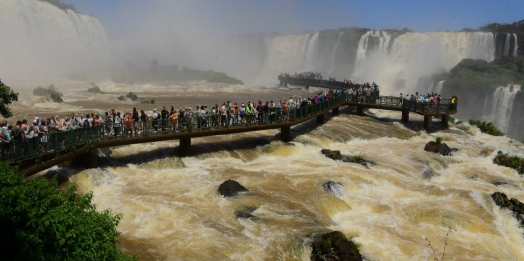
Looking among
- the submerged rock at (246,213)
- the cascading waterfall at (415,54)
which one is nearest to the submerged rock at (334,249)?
the submerged rock at (246,213)

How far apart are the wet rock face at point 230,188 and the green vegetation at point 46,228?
7077 mm

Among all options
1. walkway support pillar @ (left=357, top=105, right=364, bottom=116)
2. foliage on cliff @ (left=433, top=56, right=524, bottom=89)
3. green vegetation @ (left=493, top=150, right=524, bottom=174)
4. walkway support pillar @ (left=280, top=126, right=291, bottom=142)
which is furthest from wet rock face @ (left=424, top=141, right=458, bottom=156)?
foliage on cliff @ (left=433, top=56, right=524, bottom=89)

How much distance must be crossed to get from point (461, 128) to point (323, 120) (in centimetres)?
1021

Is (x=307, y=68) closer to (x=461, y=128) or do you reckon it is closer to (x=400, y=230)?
(x=461, y=128)

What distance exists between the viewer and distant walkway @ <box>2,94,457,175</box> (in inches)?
574

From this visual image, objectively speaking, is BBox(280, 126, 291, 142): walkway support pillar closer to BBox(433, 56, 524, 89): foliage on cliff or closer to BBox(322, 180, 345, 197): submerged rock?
BBox(322, 180, 345, 197): submerged rock

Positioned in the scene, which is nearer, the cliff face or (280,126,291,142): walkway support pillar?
(280,126,291,142): walkway support pillar

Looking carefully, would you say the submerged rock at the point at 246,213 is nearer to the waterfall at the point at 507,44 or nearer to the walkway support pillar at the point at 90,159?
the walkway support pillar at the point at 90,159

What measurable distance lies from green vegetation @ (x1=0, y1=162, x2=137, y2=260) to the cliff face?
61.4m

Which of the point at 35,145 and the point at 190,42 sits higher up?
the point at 190,42

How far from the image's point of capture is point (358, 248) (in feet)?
40.6

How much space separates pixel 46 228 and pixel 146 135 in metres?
11.4

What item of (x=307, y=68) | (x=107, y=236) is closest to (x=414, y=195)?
(x=107, y=236)

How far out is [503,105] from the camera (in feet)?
151
